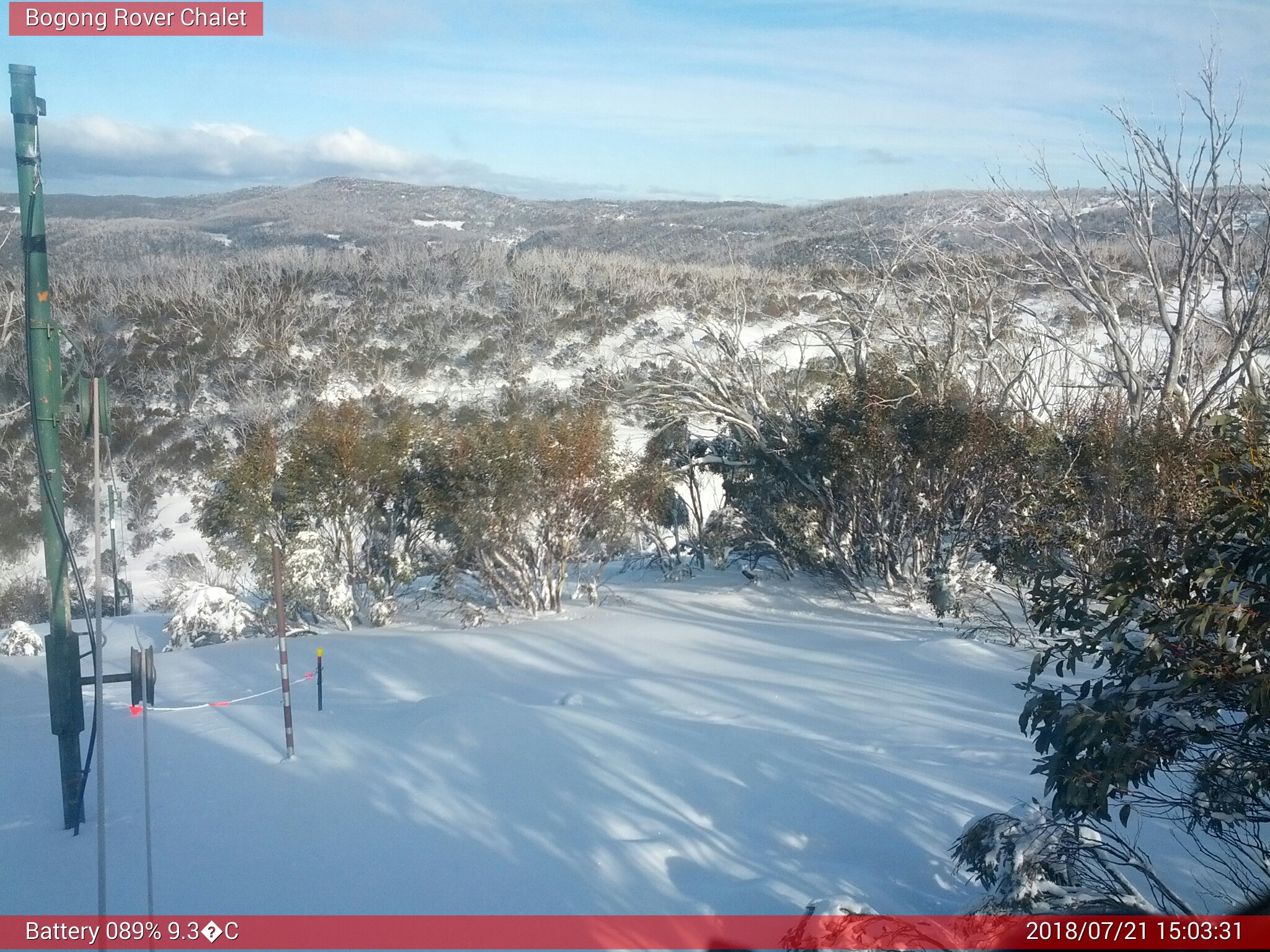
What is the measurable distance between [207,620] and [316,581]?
67.8 inches

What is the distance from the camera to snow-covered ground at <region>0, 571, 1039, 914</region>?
439 cm

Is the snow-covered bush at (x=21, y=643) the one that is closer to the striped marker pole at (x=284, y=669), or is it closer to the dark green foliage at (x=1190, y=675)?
the striped marker pole at (x=284, y=669)

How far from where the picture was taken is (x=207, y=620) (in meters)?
12.4

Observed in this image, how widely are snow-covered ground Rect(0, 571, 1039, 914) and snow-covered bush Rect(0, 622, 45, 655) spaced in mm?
3651

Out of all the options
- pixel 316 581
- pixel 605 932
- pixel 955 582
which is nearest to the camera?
pixel 605 932

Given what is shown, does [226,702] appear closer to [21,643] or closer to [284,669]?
[284,669]

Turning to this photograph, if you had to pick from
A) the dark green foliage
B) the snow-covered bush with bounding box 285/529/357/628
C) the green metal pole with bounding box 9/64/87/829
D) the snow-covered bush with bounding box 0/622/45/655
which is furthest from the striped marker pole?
the snow-covered bush with bounding box 0/622/45/655

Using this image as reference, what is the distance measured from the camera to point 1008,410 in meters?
10.5

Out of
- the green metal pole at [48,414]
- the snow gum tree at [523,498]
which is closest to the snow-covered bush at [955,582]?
the snow gum tree at [523,498]

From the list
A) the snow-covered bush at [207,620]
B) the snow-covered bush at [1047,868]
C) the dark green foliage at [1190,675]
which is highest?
the dark green foliage at [1190,675]

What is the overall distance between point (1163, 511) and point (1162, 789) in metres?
3.35

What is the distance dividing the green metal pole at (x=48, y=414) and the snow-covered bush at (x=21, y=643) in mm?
7503

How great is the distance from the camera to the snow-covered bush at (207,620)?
1229 cm

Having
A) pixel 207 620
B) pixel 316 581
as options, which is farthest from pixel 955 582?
pixel 207 620
